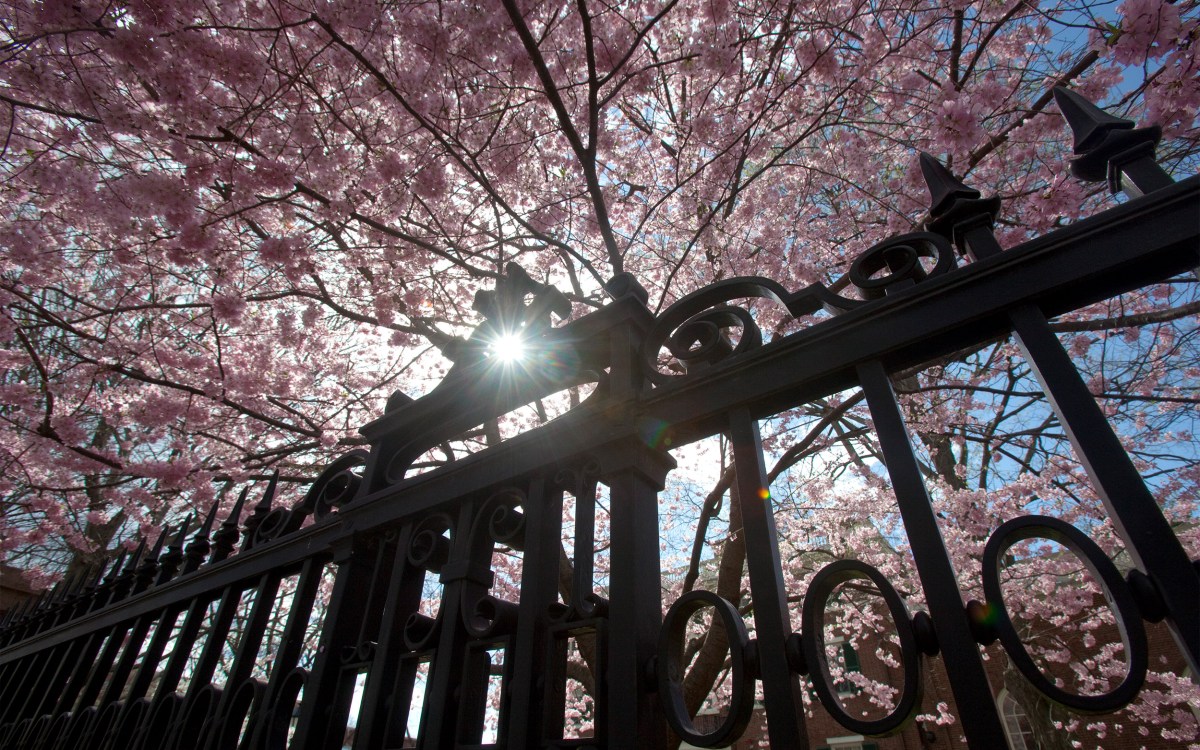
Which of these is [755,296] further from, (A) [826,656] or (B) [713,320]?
(A) [826,656]

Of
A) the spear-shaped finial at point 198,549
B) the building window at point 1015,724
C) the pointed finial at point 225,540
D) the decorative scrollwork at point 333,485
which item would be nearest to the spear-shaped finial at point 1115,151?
the decorative scrollwork at point 333,485

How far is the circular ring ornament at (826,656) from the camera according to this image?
813mm

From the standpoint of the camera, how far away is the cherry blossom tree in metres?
3.71

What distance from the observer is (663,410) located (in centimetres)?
133

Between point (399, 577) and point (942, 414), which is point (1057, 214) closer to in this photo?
point (942, 414)

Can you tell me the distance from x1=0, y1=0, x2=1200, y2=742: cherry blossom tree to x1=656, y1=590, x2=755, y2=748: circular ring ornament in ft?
3.86

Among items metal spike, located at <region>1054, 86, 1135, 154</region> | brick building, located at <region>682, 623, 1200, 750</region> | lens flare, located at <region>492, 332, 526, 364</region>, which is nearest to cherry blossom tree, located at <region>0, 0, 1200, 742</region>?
lens flare, located at <region>492, 332, 526, 364</region>

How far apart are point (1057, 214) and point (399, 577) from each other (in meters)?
5.20

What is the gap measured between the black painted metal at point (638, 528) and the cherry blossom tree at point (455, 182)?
23.2 inches

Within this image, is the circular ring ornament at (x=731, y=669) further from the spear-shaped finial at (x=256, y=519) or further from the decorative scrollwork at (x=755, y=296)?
the spear-shaped finial at (x=256, y=519)

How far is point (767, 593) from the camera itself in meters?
1.00

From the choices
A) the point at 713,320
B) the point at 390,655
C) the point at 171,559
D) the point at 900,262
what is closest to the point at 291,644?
the point at 390,655

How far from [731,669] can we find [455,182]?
578cm

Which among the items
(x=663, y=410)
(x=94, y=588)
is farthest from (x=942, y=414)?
(x=94, y=588)
